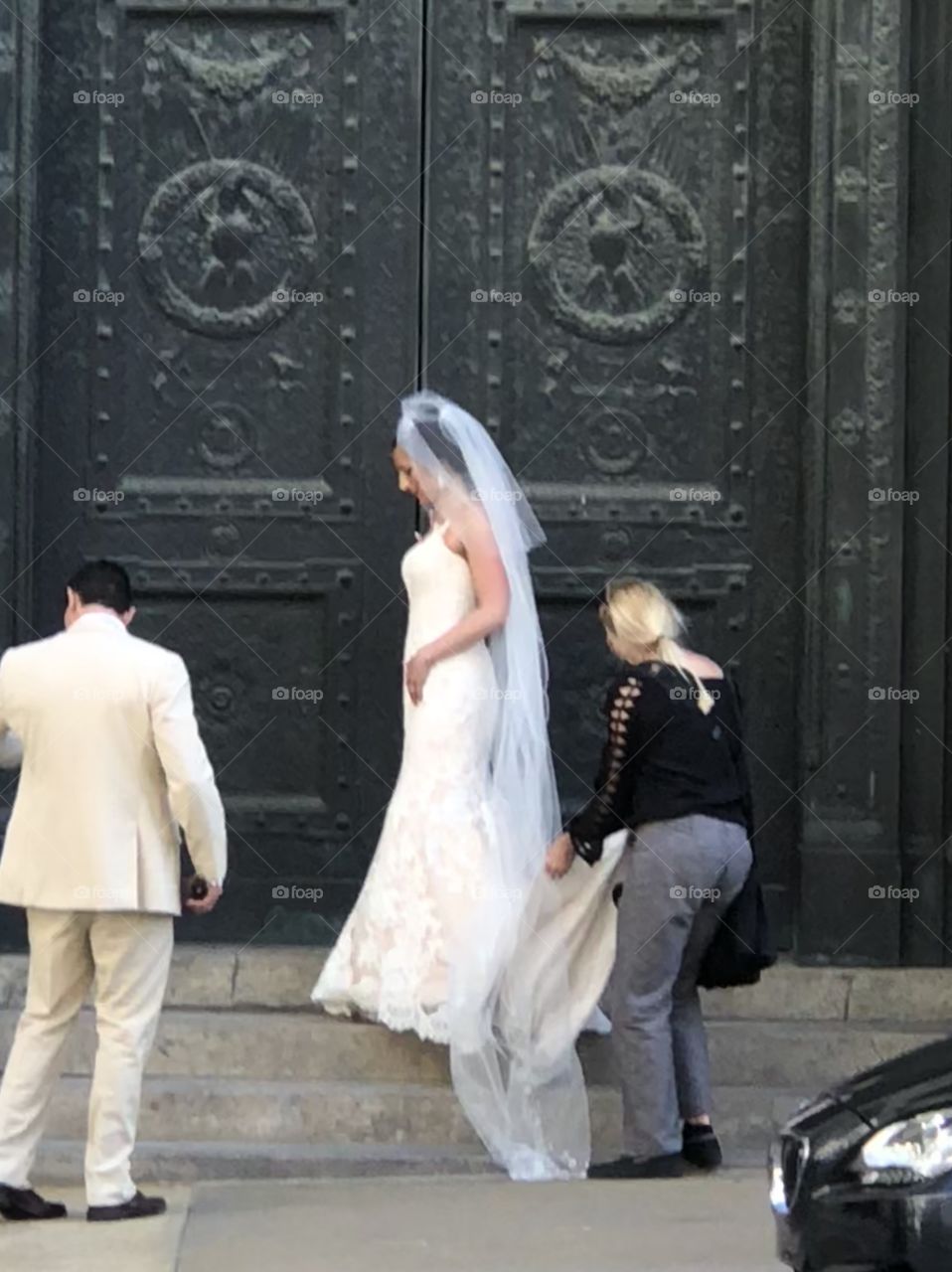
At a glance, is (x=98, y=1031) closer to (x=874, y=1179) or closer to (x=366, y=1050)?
(x=366, y=1050)

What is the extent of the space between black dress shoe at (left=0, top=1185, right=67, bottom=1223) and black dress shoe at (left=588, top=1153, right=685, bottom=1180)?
169 centimetres

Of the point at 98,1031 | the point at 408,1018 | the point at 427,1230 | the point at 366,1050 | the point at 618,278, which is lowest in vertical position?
the point at 427,1230

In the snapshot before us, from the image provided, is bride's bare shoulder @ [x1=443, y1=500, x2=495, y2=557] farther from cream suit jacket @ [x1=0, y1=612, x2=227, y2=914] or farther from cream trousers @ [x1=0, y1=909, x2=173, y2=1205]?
cream trousers @ [x1=0, y1=909, x2=173, y2=1205]

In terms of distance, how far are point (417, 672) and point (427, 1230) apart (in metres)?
2.05

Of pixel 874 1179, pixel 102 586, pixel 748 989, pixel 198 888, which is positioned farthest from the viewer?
pixel 748 989

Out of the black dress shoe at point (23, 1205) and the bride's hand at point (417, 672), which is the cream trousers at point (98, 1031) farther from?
the bride's hand at point (417, 672)

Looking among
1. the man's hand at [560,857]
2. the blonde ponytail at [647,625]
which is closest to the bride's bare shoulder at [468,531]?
the blonde ponytail at [647,625]

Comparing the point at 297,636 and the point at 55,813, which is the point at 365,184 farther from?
the point at 55,813

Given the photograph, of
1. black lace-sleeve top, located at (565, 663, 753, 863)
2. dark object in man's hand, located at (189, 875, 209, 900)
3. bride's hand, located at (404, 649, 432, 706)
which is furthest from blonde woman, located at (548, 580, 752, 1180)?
dark object in man's hand, located at (189, 875, 209, 900)

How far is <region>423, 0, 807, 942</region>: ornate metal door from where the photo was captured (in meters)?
9.36

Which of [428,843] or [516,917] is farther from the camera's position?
[428,843]

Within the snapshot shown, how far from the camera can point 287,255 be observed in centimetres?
939

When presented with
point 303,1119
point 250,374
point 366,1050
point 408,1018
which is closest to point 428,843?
point 408,1018

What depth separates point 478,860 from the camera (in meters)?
8.23
